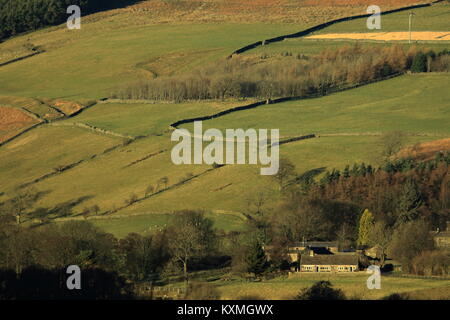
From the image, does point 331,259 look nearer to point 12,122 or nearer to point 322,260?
point 322,260

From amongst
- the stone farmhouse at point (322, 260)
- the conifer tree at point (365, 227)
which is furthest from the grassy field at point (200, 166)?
the stone farmhouse at point (322, 260)

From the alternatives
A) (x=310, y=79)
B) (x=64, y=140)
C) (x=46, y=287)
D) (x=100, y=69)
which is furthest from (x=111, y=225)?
(x=100, y=69)

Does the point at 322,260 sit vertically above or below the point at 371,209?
below

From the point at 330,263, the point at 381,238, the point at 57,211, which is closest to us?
the point at 330,263

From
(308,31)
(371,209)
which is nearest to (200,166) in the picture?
(371,209)

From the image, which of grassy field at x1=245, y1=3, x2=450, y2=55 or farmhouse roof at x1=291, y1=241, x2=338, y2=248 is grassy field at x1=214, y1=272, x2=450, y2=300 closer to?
farmhouse roof at x1=291, y1=241, x2=338, y2=248
